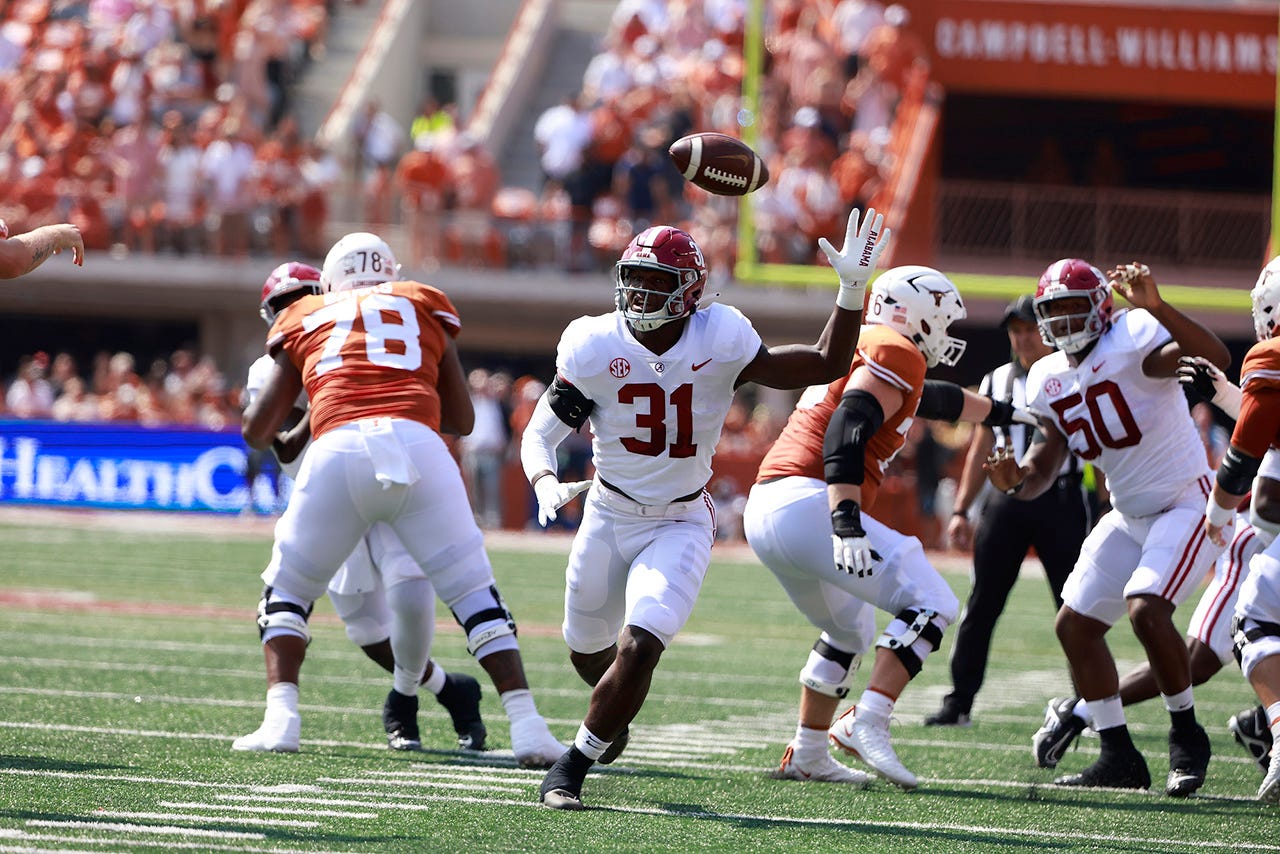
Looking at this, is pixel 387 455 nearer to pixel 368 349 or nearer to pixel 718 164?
pixel 368 349

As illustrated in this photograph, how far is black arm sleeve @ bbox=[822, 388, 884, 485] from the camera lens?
5652 mm

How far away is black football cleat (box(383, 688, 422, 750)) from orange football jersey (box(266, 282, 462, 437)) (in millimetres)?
1014

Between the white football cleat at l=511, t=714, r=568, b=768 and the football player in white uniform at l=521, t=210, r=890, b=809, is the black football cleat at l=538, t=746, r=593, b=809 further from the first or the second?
the white football cleat at l=511, t=714, r=568, b=768

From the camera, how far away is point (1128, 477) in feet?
20.4

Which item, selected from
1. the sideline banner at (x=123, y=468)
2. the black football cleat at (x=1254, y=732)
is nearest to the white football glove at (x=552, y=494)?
the black football cleat at (x=1254, y=732)

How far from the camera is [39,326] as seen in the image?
77.0ft

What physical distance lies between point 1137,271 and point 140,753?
135 inches

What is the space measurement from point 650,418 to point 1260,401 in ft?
5.80

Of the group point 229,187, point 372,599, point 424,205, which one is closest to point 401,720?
point 372,599

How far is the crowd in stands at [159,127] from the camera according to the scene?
801 inches

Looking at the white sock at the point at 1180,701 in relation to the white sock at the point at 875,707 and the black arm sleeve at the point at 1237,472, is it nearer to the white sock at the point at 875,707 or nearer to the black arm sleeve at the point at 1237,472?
the black arm sleeve at the point at 1237,472

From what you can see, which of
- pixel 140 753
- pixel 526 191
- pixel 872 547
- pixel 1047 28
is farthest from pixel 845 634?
pixel 526 191

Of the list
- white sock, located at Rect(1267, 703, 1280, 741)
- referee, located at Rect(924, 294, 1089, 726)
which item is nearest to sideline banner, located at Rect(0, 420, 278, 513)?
referee, located at Rect(924, 294, 1089, 726)

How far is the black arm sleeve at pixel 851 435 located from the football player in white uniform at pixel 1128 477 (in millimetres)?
793
